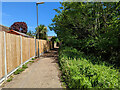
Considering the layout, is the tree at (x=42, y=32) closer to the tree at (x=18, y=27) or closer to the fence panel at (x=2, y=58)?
the tree at (x=18, y=27)

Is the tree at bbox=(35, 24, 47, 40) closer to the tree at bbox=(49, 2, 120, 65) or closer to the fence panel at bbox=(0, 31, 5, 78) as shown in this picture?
the tree at bbox=(49, 2, 120, 65)

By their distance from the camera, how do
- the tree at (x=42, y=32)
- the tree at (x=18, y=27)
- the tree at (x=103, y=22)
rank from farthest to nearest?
the tree at (x=18, y=27)
the tree at (x=42, y=32)
the tree at (x=103, y=22)

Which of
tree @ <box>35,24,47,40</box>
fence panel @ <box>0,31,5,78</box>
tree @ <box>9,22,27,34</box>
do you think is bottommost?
fence panel @ <box>0,31,5,78</box>

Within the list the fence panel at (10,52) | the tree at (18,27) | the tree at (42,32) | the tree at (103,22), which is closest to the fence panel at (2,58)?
the fence panel at (10,52)

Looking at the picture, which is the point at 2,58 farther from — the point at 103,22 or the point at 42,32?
the point at 42,32

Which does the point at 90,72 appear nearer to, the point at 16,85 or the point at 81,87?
the point at 81,87

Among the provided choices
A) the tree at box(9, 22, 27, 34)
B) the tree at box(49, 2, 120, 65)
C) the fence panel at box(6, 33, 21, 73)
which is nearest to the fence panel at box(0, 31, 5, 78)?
the fence panel at box(6, 33, 21, 73)

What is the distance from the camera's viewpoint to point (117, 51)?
5.86m

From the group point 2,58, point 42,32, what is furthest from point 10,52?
point 42,32

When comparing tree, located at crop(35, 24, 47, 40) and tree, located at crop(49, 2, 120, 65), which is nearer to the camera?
tree, located at crop(49, 2, 120, 65)

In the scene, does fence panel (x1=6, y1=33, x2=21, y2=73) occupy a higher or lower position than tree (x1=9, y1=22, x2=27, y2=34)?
lower

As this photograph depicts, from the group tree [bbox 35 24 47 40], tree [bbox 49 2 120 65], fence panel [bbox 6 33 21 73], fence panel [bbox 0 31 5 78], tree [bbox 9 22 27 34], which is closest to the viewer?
fence panel [bbox 0 31 5 78]

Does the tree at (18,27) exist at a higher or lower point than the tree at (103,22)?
higher

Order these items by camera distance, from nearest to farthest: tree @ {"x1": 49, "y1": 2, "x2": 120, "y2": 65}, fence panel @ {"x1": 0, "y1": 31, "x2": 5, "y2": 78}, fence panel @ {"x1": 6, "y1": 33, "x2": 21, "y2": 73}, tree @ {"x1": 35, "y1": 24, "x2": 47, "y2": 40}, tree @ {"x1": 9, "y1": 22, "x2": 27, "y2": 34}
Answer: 1. fence panel @ {"x1": 0, "y1": 31, "x2": 5, "y2": 78}
2. fence panel @ {"x1": 6, "y1": 33, "x2": 21, "y2": 73}
3. tree @ {"x1": 49, "y1": 2, "x2": 120, "y2": 65}
4. tree @ {"x1": 35, "y1": 24, "x2": 47, "y2": 40}
5. tree @ {"x1": 9, "y1": 22, "x2": 27, "y2": 34}
